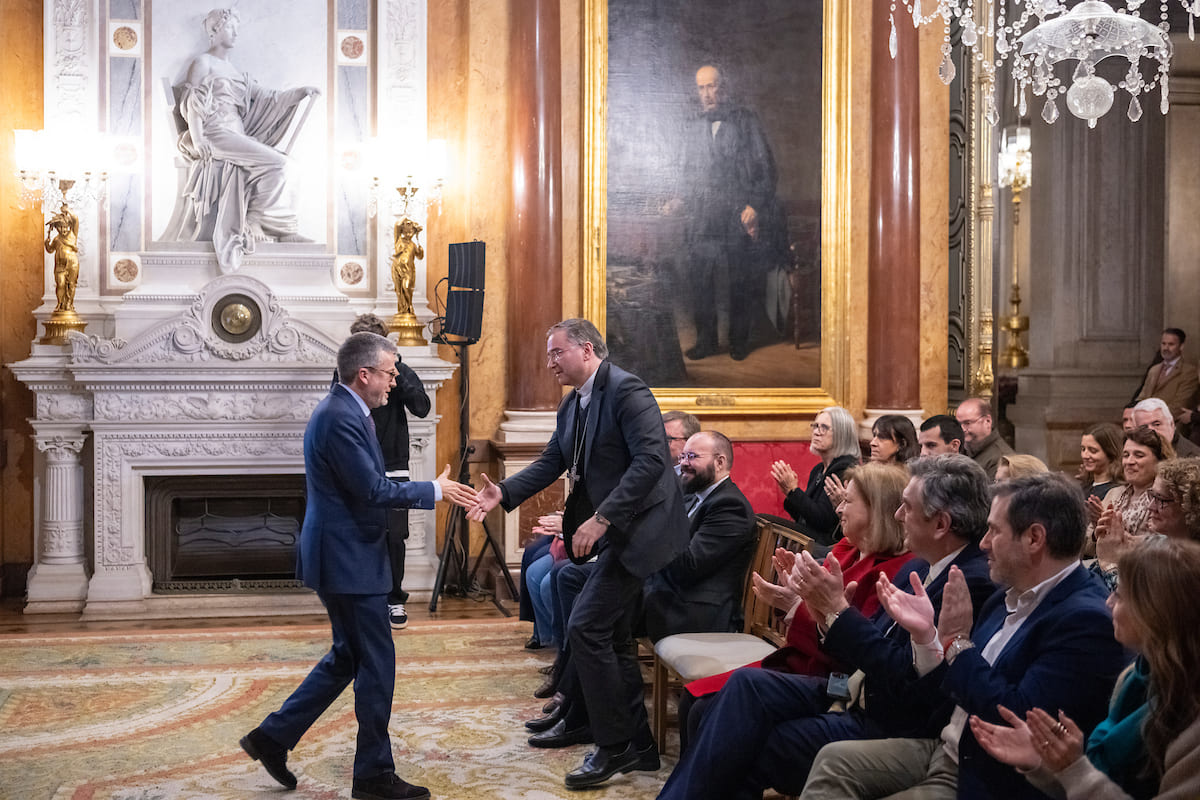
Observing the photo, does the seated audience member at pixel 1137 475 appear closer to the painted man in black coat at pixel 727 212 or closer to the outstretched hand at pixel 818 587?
the outstretched hand at pixel 818 587

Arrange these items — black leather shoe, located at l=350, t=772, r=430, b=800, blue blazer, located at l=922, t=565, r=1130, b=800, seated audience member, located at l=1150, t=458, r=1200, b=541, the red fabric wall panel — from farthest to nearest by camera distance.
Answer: the red fabric wall panel → black leather shoe, located at l=350, t=772, r=430, b=800 → seated audience member, located at l=1150, t=458, r=1200, b=541 → blue blazer, located at l=922, t=565, r=1130, b=800

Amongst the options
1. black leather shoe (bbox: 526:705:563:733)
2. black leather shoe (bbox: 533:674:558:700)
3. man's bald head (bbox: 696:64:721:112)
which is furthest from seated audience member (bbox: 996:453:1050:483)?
man's bald head (bbox: 696:64:721:112)

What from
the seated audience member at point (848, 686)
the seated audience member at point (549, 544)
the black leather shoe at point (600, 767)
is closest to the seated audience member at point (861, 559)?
the seated audience member at point (848, 686)

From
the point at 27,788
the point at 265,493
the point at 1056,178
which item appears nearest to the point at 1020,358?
the point at 1056,178

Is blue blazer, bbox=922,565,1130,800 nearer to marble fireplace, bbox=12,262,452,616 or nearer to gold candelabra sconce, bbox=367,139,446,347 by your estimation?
marble fireplace, bbox=12,262,452,616

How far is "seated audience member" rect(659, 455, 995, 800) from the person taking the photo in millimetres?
2986

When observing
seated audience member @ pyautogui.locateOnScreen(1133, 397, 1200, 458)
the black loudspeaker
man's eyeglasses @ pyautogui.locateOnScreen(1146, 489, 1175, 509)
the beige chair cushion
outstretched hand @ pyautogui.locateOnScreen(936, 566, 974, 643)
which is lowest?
the beige chair cushion

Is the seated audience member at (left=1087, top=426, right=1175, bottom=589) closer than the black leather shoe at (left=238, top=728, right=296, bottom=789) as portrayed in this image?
No

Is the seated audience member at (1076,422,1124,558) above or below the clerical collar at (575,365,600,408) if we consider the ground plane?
below

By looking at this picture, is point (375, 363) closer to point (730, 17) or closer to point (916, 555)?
point (916, 555)

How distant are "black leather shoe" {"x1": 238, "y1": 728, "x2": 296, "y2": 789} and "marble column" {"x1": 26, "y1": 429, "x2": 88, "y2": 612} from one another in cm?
347

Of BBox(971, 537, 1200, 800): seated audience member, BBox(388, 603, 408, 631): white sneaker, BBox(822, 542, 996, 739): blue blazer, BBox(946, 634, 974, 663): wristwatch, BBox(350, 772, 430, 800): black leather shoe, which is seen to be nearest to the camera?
BBox(971, 537, 1200, 800): seated audience member

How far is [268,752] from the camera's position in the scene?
159 inches

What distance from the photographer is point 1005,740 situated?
2.45 metres
